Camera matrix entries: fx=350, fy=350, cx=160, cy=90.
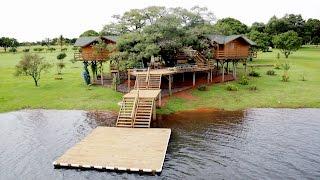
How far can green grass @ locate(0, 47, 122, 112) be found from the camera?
43.2m

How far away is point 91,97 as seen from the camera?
46.5m

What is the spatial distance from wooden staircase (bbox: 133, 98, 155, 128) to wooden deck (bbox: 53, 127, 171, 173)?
132cm

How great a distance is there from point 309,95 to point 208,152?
24145 mm

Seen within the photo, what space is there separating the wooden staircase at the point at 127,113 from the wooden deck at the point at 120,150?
4.64ft

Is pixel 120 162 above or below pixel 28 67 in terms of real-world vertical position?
below

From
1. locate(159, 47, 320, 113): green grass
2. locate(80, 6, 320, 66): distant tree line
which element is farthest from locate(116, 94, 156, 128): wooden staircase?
locate(80, 6, 320, 66): distant tree line

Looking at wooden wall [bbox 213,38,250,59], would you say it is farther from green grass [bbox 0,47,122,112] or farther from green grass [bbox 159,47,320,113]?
green grass [bbox 0,47,122,112]

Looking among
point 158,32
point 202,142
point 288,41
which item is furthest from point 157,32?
point 288,41

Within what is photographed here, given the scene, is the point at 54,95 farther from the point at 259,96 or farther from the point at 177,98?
the point at 259,96

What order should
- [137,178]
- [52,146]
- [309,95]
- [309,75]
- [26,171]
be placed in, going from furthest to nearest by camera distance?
1. [309,75]
2. [309,95]
3. [52,146]
4. [26,171]
5. [137,178]

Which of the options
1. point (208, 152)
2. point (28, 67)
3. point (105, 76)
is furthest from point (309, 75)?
point (28, 67)

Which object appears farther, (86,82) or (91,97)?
(86,82)

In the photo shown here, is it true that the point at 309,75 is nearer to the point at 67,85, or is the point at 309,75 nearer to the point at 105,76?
the point at 105,76

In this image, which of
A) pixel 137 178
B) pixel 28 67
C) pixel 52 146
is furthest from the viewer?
pixel 28 67
